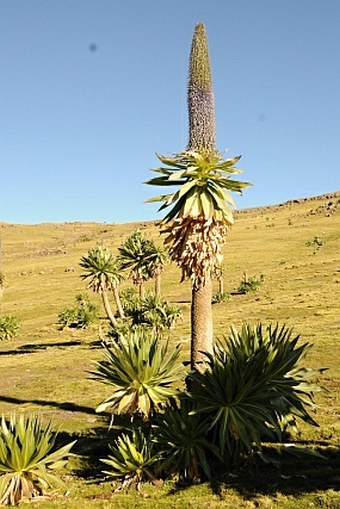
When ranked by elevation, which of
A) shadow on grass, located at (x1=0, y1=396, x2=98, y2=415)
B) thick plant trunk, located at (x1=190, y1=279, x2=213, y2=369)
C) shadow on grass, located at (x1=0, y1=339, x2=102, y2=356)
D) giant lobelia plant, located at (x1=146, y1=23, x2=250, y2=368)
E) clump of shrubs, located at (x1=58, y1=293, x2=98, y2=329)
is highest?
giant lobelia plant, located at (x1=146, y1=23, x2=250, y2=368)

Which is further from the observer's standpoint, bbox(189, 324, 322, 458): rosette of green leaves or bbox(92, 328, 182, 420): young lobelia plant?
bbox(92, 328, 182, 420): young lobelia plant

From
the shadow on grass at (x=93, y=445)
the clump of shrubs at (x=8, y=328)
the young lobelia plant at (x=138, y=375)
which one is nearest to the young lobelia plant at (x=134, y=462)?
the shadow on grass at (x=93, y=445)

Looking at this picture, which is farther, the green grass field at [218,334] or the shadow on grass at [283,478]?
the green grass field at [218,334]

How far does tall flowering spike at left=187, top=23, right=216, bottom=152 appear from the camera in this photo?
37.9 feet

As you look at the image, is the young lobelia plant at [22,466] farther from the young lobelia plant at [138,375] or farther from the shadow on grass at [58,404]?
the shadow on grass at [58,404]

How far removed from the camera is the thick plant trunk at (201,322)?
38.7ft

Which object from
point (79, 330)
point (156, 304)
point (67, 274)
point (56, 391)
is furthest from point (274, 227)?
point (56, 391)

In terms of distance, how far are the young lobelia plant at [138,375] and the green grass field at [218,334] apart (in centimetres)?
76

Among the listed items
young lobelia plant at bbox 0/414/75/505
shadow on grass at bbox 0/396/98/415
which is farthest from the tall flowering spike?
shadow on grass at bbox 0/396/98/415

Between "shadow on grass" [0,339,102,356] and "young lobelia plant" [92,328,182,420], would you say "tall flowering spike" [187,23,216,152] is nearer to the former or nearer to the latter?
"young lobelia plant" [92,328,182,420]

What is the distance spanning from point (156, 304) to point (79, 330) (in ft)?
40.5

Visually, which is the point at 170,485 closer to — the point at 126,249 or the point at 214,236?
the point at 214,236

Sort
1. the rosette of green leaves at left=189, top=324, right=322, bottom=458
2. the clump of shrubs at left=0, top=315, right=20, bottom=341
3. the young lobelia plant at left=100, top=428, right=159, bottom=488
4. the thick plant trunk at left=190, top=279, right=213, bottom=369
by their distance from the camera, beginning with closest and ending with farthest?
the rosette of green leaves at left=189, top=324, right=322, bottom=458 → the young lobelia plant at left=100, top=428, right=159, bottom=488 → the thick plant trunk at left=190, top=279, right=213, bottom=369 → the clump of shrubs at left=0, top=315, right=20, bottom=341

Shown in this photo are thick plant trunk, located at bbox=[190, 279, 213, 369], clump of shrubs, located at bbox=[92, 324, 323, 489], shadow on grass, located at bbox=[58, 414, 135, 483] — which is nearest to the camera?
clump of shrubs, located at bbox=[92, 324, 323, 489]
